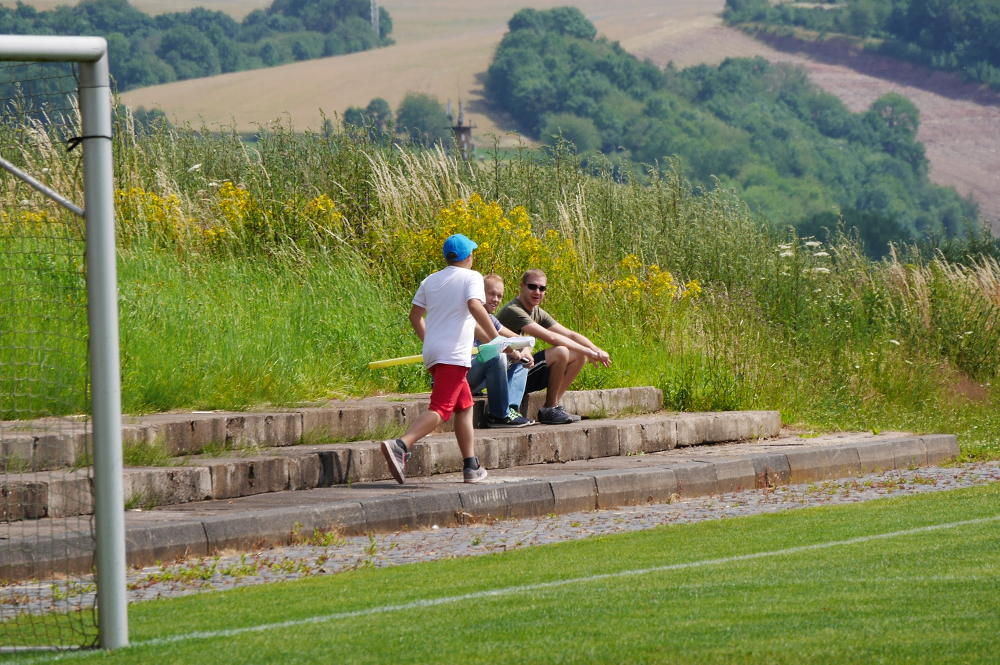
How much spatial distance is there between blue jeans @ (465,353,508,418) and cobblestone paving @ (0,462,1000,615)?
1.98 metres

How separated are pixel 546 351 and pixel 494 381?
933 millimetres

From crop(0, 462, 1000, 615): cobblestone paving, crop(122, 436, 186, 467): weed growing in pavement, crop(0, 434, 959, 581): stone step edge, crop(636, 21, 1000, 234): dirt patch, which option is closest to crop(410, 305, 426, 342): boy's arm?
crop(0, 434, 959, 581): stone step edge

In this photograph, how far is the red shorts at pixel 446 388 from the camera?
31.3ft

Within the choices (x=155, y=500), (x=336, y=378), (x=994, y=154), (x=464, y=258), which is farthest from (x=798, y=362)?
(x=994, y=154)

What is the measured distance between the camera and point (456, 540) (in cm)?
847

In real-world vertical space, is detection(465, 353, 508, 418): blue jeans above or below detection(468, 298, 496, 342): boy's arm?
below

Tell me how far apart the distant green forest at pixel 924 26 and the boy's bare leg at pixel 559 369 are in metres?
157

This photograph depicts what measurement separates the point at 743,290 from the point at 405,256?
4536 mm

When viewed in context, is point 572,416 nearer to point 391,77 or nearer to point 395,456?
point 395,456

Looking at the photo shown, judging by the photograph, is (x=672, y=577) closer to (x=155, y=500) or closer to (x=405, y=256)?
(x=155, y=500)

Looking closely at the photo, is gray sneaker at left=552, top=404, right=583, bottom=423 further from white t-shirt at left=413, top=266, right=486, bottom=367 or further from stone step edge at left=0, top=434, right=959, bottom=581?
white t-shirt at left=413, top=266, right=486, bottom=367

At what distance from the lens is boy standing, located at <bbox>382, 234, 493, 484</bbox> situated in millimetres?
9531

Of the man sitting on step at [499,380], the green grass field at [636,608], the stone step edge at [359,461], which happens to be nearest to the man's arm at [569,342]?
the man sitting on step at [499,380]

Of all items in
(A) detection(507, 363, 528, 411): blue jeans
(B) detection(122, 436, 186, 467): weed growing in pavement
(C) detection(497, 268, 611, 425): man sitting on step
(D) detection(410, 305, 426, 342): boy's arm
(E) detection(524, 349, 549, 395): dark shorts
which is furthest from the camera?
(E) detection(524, 349, 549, 395): dark shorts
